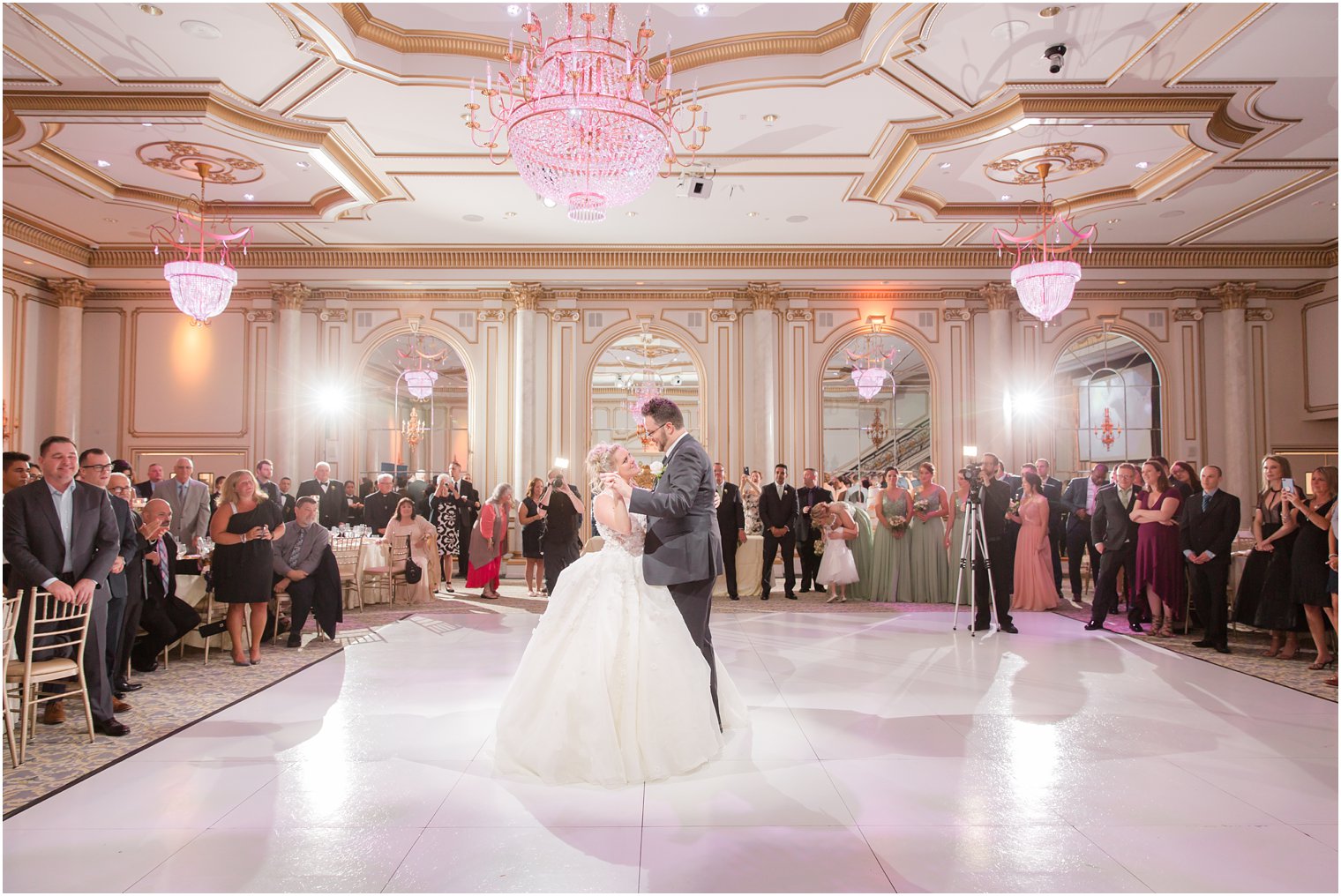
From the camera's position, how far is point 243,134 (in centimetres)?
795

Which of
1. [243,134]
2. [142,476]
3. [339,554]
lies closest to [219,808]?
[339,554]

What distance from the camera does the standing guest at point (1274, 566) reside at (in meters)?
5.89

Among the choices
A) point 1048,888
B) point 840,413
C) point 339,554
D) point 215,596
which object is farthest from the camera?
point 840,413

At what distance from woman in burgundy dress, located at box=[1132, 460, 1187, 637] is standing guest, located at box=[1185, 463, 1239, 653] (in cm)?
36

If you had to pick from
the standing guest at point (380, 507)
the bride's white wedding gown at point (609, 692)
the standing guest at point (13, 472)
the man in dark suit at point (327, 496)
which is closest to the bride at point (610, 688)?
the bride's white wedding gown at point (609, 692)

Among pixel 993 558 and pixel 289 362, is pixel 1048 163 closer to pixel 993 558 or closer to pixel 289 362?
pixel 993 558

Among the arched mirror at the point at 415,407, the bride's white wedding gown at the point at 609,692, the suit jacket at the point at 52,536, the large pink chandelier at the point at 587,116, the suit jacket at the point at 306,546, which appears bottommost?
the bride's white wedding gown at the point at 609,692

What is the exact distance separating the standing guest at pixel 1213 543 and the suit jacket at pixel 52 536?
7.13 m

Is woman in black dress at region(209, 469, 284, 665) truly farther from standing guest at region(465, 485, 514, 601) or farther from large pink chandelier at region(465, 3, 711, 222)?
standing guest at region(465, 485, 514, 601)

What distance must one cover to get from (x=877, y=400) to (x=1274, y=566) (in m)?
8.46

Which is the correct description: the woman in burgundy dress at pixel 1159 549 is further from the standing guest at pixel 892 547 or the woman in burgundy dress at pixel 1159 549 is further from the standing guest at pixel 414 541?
the standing guest at pixel 414 541

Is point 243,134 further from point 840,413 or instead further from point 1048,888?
point 840,413

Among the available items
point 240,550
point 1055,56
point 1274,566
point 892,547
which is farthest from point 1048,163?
point 240,550

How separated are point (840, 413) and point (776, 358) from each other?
2123mm
